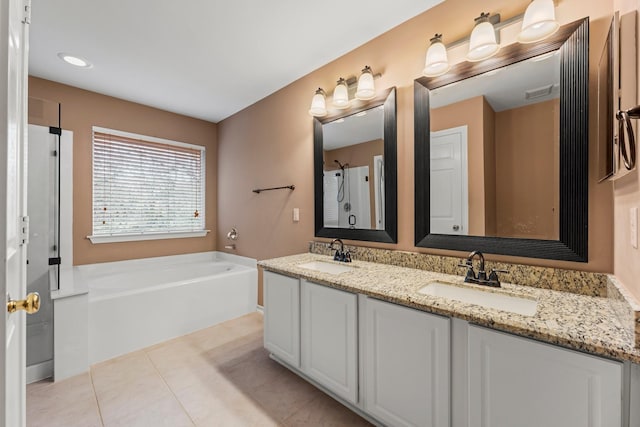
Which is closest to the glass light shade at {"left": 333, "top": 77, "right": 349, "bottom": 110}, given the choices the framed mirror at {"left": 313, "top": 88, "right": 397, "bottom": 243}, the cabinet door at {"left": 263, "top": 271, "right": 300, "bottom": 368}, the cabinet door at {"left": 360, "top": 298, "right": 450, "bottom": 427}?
the framed mirror at {"left": 313, "top": 88, "right": 397, "bottom": 243}

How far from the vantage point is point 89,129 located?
9.79ft

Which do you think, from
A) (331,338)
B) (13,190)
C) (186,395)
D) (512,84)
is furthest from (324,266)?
(13,190)

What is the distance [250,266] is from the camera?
11.3 ft

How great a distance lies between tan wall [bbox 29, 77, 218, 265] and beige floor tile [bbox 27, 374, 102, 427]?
137 cm

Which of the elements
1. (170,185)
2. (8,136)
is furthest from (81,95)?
(8,136)

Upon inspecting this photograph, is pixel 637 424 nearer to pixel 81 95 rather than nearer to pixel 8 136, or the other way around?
pixel 8 136

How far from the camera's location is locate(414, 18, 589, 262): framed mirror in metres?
1.34

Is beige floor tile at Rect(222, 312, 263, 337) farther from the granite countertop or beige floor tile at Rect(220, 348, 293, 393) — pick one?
the granite countertop

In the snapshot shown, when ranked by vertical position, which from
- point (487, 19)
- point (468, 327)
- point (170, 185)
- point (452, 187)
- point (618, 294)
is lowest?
point (468, 327)

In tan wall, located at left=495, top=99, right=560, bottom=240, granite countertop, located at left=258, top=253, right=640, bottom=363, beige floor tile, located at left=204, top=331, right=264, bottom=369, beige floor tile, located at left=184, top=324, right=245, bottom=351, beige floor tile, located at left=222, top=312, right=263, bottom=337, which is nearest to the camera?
granite countertop, located at left=258, top=253, right=640, bottom=363

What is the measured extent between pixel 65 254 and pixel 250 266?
1.84 m

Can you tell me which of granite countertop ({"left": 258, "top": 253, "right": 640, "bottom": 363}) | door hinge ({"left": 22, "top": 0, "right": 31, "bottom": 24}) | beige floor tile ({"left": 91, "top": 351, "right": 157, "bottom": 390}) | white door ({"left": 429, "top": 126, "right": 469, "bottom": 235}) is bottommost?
beige floor tile ({"left": 91, "top": 351, "right": 157, "bottom": 390})

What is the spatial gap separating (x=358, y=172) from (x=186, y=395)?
1993 millimetres

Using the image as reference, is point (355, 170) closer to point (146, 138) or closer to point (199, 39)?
point (199, 39)
